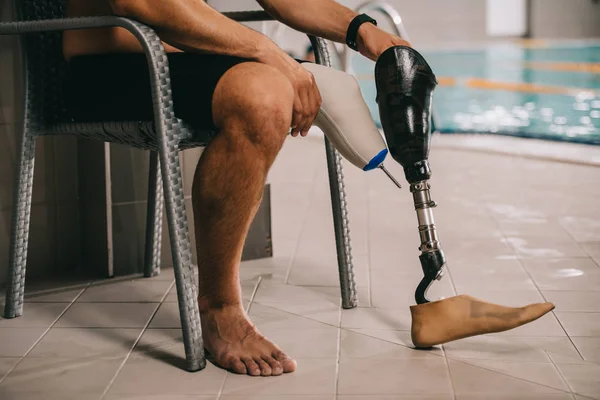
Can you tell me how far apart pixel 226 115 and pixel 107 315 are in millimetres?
700

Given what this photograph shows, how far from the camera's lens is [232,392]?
1509 mm

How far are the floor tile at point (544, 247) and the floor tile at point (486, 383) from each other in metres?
1.07

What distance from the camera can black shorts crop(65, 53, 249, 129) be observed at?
1.62 metres

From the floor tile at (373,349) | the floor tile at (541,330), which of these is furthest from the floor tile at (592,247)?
the floor tile at (373,349)

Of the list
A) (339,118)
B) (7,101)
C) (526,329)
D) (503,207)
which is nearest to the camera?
(339,118)

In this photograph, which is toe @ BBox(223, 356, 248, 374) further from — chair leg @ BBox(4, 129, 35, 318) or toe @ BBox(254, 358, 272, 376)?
chair leg @ BBox(4, 129, 35, 318)

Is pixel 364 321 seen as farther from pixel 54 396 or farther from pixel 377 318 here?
pixel 54 396

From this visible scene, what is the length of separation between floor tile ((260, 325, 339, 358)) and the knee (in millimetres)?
436

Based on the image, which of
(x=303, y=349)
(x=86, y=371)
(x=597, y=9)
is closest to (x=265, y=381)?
(x=303, y=349)

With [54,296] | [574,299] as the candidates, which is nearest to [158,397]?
[54,296]

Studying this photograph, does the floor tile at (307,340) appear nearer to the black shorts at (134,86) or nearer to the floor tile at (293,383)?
the floor tile at (293,383)

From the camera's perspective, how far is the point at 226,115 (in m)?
1.57

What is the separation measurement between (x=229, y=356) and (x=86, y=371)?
11.1 inches

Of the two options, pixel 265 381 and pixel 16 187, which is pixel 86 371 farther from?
pixel 16 187
